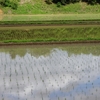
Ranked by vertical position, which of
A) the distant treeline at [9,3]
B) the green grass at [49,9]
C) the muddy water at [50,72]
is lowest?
the green grass at [49,9]

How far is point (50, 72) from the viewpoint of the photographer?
16.8m

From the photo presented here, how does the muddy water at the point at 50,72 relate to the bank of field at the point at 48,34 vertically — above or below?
above

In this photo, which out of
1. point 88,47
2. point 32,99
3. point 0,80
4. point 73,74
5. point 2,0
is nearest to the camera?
point 32,99

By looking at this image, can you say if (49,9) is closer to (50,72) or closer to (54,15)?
(54,15)

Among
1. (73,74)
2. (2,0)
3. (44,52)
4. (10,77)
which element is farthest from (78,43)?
(2,0)

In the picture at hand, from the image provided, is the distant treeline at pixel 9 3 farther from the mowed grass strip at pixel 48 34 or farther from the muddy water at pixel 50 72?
the muddy water at pixel 50 72

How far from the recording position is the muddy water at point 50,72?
1360 centimetres

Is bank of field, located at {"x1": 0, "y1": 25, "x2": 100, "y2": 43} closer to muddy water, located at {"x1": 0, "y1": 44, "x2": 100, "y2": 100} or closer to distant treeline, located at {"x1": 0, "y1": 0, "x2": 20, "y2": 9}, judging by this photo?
muddy water, located at {"x1": 0, "y1": 44, "x2": 100, "y2": 100}

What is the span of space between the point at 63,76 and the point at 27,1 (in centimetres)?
3509

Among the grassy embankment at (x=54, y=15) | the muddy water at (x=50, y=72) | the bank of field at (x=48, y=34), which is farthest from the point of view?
the grassy embankment at (x=54, y=15)

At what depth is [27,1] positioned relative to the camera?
4972 centimetres

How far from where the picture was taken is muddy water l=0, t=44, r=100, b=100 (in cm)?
1360

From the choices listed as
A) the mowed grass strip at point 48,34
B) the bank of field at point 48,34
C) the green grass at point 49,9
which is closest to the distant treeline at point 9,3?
the green grass at point 49,9

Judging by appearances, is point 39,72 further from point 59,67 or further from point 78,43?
point 78,43
